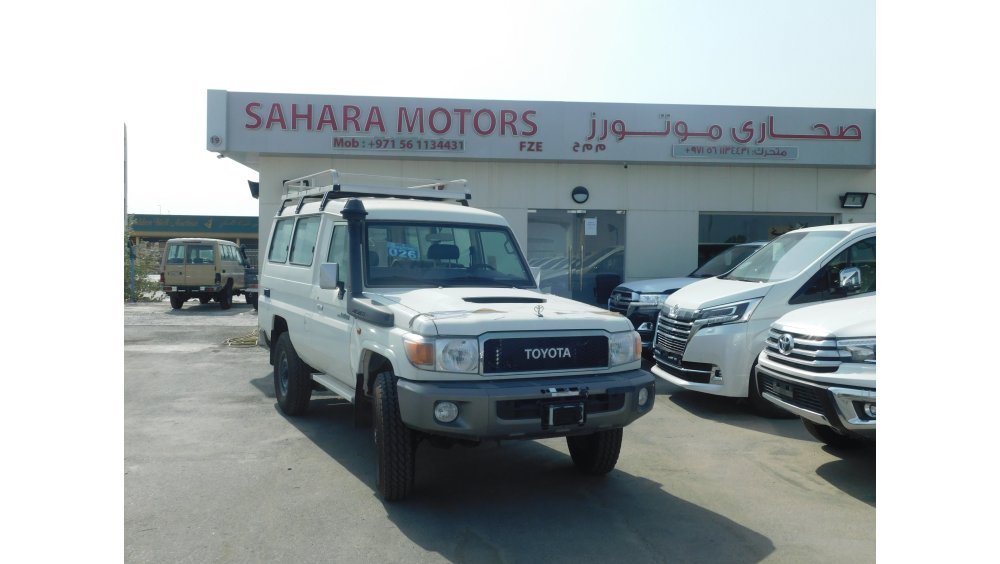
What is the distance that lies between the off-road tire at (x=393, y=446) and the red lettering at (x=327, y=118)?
411 inches

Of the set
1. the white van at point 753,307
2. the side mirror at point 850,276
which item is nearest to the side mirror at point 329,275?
the white van at point 753,307

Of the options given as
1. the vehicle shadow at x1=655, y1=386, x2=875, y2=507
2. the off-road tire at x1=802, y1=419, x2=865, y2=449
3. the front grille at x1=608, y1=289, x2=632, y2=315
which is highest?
the front grille at x1=608, y1=289, x2=632, y2=315

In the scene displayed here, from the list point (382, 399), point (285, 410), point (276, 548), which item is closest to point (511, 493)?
point (382, 399)

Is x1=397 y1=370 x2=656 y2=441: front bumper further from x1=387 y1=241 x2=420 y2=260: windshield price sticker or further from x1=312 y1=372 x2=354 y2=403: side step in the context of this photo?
x1=387 y1=241 x2=420 y2=260: windshield price sticker

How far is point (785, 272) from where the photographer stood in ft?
26.0

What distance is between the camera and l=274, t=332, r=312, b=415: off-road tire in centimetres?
738

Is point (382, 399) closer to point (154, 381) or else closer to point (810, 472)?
point (810, 472)

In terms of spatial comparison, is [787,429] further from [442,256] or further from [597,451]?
[442,256]

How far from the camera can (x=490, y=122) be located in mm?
14570

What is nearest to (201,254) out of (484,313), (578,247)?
(578,247)

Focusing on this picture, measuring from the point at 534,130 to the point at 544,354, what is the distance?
10.4 metres

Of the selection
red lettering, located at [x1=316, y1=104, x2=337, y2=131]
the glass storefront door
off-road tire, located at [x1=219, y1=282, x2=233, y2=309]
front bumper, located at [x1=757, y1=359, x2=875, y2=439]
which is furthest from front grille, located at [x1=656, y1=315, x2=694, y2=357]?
off-road tire, located at [x1=219, y1=282, x2=233, y2=309]

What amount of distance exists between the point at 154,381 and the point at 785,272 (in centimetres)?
774

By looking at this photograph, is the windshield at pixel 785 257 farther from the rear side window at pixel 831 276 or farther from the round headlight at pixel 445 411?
the round headlight at pixel 445 411
